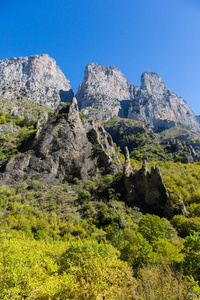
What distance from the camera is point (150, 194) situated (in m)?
43.0

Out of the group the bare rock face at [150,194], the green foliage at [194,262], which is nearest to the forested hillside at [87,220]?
the green foliage at [194,262]

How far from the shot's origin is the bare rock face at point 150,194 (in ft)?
129

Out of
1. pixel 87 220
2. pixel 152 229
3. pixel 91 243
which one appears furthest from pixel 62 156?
pixel 91 243

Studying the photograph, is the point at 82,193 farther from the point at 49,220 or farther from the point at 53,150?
the point at 53,150

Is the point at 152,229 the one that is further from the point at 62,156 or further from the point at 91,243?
the point at 62,156

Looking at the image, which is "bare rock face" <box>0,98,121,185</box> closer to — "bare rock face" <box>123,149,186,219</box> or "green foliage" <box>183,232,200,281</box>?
"bare rock face" <box>123,149,186,219</box>

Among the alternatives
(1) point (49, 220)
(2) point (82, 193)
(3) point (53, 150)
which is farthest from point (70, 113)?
(1) point (49, 220)

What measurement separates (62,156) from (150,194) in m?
34.3

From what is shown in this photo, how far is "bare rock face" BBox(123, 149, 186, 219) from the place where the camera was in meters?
39.4

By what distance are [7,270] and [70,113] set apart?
6383 centimetres

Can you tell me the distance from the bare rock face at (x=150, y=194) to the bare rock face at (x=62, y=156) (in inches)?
462

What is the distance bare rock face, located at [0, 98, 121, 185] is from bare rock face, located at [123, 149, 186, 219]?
11726 millimetres

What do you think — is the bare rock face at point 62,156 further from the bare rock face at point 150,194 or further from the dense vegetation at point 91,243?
the bare rock face at point 150,194

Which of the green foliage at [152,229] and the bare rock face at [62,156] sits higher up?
the bare rock face at [62,156]
